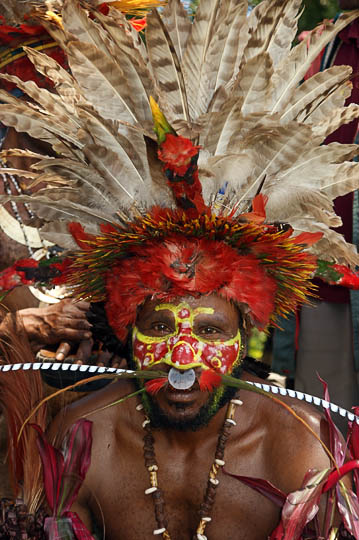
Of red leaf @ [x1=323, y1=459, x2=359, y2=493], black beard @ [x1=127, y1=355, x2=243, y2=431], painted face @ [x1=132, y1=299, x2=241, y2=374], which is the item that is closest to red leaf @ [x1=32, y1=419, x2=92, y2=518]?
black beard @ [x1=127, y1=355, x2=243, y2=431]

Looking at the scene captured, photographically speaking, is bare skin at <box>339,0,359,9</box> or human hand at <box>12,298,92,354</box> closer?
human hand at <box>12,298,92,354</box>

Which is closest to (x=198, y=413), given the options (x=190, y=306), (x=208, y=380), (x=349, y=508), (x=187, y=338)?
(x=208, y=380)

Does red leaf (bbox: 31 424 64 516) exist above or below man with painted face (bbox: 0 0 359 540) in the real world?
below

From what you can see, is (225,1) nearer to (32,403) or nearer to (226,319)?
(226,319)

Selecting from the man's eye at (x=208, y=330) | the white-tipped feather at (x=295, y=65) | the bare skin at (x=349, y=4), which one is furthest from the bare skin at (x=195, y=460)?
the bare skin at (x=349, y=4)

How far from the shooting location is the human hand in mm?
3422

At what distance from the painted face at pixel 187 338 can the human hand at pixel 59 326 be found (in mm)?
818

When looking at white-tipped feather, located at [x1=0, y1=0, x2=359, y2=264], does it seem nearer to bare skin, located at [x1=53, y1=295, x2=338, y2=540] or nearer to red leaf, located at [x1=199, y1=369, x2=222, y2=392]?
bare skin, located at [x1=53, y1=295, x2=338, y2=540]

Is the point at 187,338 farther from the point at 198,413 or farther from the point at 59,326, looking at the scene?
the point at 59,326

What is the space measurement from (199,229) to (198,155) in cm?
26

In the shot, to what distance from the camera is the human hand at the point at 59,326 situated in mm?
3422

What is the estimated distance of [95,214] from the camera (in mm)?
2682

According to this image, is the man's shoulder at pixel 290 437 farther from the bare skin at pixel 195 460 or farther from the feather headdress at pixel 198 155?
the feather headdress at pixel 198 155

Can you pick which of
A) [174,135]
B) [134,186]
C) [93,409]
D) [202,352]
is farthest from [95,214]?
[93,409]
